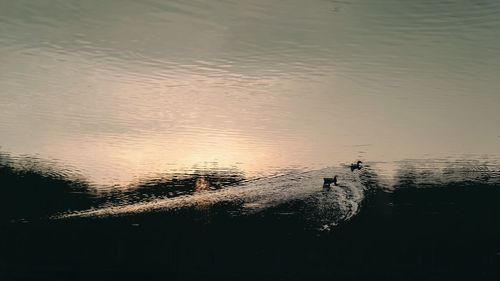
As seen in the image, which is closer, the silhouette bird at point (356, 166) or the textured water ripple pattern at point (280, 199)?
the textured water ripple pattern at point (280, 199)

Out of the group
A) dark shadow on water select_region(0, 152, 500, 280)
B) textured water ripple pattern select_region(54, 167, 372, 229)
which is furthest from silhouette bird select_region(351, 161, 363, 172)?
dark shadow on water select_region(0, 152, 500, 280)

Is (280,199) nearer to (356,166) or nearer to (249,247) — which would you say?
(249,247)

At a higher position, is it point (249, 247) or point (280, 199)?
Result: point (280, 199)

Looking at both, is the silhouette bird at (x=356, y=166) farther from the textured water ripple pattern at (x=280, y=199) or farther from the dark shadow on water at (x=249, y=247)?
the dark shadow on water at (x=249, y=247)

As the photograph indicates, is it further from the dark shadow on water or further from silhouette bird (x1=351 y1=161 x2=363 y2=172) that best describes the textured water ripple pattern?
silhouette bird (x1=351 y1=161 x2=363 y2=172)

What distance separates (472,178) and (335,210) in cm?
763

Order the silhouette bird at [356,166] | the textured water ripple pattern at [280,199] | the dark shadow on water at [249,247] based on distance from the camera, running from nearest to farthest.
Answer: the dark shadow on water at [249,247], the textured water ripple pattern at [280,199], the silhouette bird at [356,166]

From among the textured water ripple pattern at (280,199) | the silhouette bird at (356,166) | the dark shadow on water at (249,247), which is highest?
the silhouette bird at (356,166)

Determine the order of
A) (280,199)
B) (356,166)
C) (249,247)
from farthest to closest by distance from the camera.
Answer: (356,166) → (280,199) → (249,247)

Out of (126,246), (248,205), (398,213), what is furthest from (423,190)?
Answer: (126,246)

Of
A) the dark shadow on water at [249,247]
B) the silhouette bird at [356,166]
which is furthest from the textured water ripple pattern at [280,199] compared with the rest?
the silhouette bird at [356,166]

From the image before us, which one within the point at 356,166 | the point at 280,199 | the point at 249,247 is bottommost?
the point at 249,247

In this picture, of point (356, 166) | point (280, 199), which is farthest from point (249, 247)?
point (356, 166)

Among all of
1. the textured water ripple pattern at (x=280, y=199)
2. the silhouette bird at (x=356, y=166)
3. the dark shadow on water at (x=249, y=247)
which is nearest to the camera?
the dark shadow on water at (x=249, y=247)
